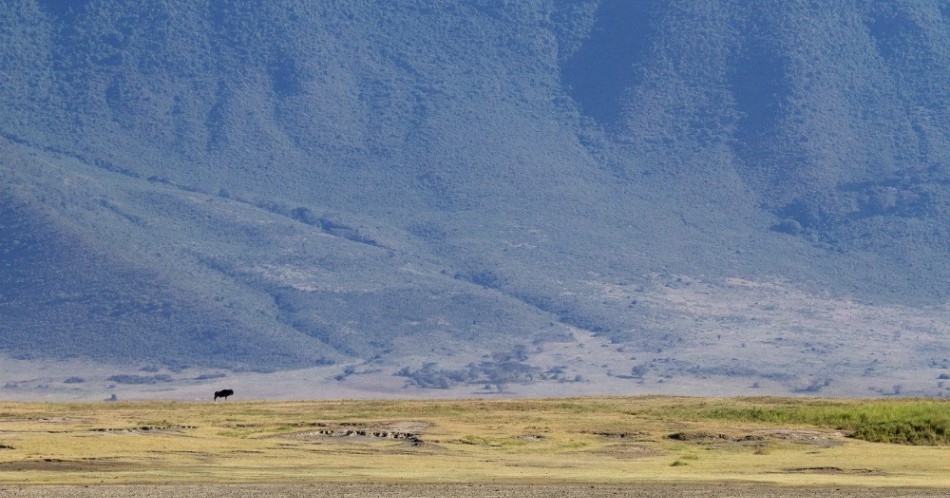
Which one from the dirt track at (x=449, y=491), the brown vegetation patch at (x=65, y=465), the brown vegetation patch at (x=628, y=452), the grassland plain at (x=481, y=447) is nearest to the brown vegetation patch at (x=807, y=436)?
the grassland plain at (x=481, y=447)

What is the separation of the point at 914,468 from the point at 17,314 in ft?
476

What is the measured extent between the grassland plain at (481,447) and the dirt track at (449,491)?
139mm

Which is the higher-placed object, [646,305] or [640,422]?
[646,305]

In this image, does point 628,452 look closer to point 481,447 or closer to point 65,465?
point 481,447

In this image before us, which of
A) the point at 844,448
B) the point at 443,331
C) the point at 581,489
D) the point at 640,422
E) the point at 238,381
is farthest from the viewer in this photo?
the point at 443,331

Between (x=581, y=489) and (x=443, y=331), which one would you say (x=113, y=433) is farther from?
(x=443, y=331)

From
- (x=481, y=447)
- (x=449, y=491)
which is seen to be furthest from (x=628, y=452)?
(x=449, y=491)

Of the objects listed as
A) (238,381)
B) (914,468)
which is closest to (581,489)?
(914,468)

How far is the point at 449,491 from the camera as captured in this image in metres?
46.2

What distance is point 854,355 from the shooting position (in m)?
190

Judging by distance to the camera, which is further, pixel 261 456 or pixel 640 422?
pixel 640 422

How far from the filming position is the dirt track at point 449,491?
1768 inches

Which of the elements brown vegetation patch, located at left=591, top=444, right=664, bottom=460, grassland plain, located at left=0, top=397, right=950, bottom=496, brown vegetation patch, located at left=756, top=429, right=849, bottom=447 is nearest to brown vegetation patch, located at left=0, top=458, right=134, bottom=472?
grassland plain, located at left=0, top=397, right=950, bottom=496

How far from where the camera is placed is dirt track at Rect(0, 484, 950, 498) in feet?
147
